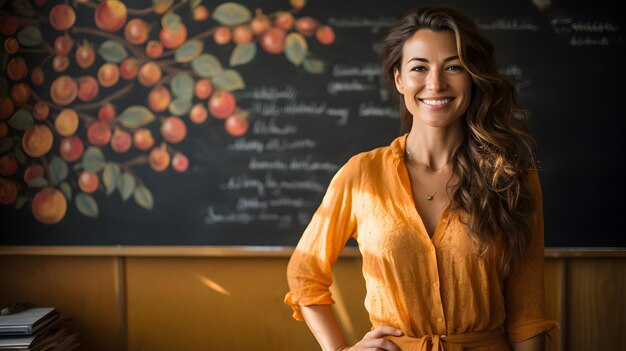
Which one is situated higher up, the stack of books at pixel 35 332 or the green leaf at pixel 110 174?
the green leaf at pixel 110 174

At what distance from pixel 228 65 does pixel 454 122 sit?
126 centimetres

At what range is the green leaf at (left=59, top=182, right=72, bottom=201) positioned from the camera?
8.61ft

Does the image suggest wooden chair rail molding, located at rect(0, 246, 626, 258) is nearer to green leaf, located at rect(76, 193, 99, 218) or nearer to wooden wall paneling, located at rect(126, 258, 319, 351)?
wooden wall paneling, located at rect(126, 258, 319, 351)

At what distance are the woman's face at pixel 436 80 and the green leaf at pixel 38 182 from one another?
181 cm

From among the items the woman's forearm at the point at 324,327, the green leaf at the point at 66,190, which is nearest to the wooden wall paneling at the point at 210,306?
the green leaf at the point at 66,190

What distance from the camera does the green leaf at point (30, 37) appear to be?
2.60 meters

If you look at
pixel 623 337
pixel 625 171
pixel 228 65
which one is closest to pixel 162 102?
pixel 228 65

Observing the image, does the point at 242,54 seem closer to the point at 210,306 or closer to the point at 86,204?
the point at 86,204

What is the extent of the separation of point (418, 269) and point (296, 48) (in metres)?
1.35

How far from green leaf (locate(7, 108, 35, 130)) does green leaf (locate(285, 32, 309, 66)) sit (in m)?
1.16

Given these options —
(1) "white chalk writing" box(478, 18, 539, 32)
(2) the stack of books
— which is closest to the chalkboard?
(1) "white chalk writing" box(478, 18, 539, 32)

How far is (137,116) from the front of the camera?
2.60m

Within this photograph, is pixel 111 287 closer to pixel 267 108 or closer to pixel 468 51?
pixel 267 108

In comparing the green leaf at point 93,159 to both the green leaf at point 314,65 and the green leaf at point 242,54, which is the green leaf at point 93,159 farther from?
the green leaf at point 314,65
